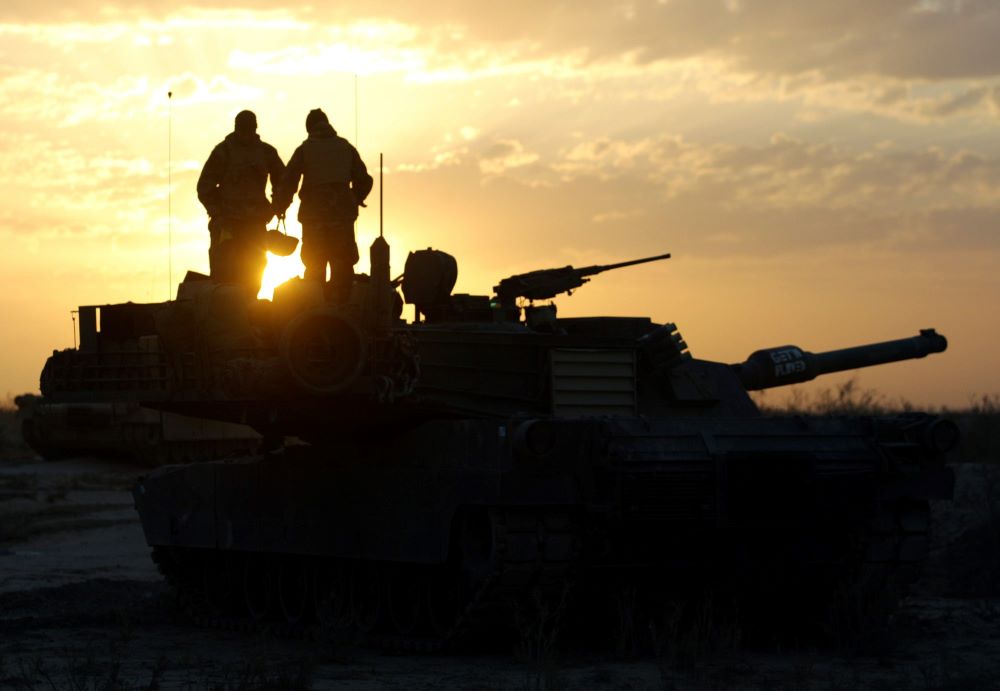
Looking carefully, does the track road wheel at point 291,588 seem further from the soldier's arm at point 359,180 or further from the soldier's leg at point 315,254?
the soldier's arm at point 359,180

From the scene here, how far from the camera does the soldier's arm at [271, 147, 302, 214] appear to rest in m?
14.6

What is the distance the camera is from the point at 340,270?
1438cm

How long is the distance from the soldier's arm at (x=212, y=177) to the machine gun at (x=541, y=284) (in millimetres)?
2705

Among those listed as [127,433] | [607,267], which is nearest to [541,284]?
[607,267]

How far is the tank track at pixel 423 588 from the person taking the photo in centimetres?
1266

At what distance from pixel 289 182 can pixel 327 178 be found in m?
0.36

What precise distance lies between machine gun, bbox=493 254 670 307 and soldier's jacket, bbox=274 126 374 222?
196 centimetres

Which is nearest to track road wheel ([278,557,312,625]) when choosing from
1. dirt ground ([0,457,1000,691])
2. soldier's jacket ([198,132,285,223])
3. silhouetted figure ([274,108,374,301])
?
dirt ground ([0,457,1000,691])

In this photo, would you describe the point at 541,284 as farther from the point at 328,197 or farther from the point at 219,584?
the point at 219,584

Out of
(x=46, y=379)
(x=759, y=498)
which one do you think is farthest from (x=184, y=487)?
(x=759, y=498)

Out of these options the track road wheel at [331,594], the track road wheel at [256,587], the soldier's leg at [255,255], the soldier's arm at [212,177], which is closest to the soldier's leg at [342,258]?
Answer: the soldier's leg at [255,255]

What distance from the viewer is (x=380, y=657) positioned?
13883 mm

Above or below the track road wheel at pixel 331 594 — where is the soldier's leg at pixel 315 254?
above

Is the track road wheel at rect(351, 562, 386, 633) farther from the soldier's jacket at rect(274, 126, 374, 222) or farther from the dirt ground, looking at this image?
the soldier's jacket at rect(274, 126, 374, 222)
